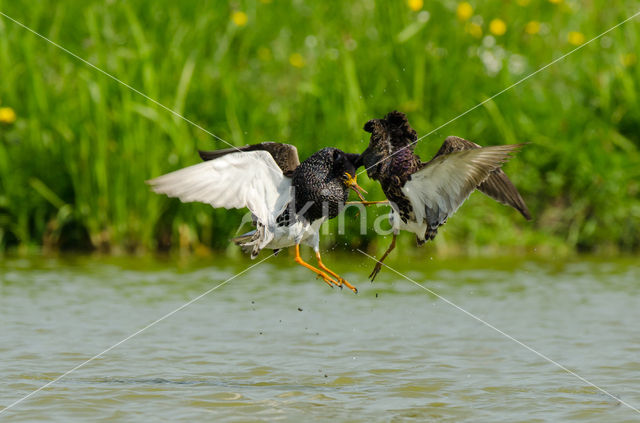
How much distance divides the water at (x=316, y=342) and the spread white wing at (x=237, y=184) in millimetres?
959

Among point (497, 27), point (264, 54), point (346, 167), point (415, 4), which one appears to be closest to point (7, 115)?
point (264, 54)

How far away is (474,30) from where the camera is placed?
32.8ft

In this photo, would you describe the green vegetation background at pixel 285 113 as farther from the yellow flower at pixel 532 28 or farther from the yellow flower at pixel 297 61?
the yellow flower at pixel 532 28

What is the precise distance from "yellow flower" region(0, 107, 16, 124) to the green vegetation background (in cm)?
5

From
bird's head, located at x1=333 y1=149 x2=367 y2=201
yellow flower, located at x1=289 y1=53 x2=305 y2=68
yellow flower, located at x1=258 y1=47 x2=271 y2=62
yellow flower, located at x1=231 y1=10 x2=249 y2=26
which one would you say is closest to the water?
bird's head, located at x1=333 y1=149 x2=367 y2=201

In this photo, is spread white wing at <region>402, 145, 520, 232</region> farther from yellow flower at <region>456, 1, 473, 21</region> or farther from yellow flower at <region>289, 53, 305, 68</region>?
yellow flower at <region>289, 53, 305, 68</region>

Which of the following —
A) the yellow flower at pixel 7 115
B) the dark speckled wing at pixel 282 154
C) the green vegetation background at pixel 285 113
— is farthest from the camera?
the yellow flower at pixel 7 115

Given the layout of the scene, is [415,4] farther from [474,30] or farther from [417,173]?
[417,173]

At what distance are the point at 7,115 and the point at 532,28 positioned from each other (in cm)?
548

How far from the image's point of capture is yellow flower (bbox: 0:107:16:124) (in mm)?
8891

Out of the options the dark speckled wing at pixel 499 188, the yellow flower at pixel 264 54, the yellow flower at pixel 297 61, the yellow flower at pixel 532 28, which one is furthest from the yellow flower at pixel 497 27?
the dark speckled wing at pixel 499 188

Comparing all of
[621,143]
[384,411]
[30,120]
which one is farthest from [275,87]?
[384,411]

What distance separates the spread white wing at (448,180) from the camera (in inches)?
185

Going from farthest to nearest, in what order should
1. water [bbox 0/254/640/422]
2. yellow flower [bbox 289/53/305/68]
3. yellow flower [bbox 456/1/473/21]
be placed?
yellow flower [bbox 289/53/305/68], yellow flower [bbox 456/1/473/21], water [bbox 0/254/640/422]
